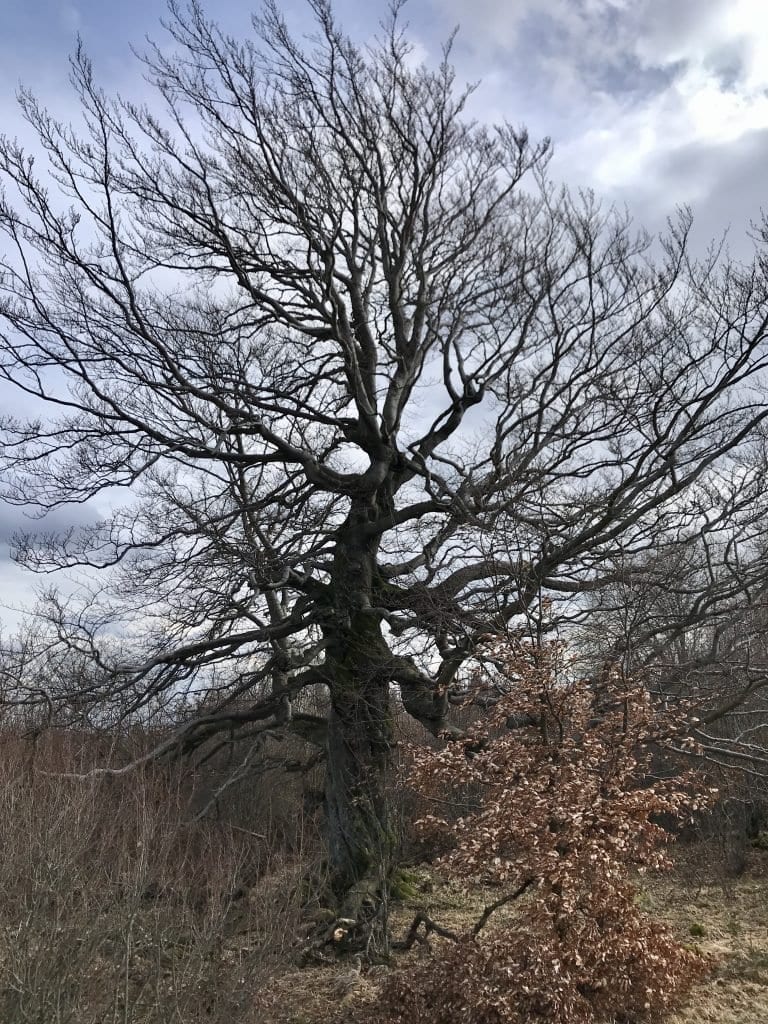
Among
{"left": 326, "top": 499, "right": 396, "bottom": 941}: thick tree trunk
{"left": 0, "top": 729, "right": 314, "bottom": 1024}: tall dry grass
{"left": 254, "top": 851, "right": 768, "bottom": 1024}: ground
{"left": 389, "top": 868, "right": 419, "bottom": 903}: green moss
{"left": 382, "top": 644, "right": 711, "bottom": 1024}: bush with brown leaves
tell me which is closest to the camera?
{"left": 0, "top": 729, "right": 314, "bottom": 1024}: tall dry grass

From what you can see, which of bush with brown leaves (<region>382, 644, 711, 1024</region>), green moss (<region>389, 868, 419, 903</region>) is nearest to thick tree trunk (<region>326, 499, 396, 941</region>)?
green moss (<region>389, 868, 419, 903</region>)

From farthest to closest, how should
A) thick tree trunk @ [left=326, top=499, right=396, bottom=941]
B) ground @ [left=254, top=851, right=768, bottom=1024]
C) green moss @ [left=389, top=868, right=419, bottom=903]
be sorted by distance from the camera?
green moss @ [left=389, top=868, right=419, bottom=903]
thick tree trunk @ [left=326, top=499, right=396, bottom=941]
ground @ [left=254, top=851, right=768, bottom=1024]

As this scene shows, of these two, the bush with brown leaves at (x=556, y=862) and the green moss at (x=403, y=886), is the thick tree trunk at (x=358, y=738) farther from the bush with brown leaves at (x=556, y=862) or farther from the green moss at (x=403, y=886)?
the bush with brown leaves at (x=556, y=862)

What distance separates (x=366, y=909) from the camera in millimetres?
9695

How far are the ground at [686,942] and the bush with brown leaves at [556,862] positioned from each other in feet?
1.72

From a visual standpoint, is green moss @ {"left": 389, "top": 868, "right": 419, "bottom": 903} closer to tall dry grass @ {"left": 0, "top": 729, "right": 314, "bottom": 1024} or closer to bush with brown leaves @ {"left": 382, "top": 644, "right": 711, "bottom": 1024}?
tall dry grass @ {"left": 0, "top": 729, "right": 314, "bottom": 1024}

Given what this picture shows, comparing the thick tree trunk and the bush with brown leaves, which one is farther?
the thick tree trunk

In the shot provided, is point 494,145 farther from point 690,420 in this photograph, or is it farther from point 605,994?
point 605,994

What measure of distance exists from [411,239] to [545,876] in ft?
27.7

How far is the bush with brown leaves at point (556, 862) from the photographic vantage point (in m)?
6.21

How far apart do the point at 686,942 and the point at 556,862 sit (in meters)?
4.14

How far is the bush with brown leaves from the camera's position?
6.21 metres

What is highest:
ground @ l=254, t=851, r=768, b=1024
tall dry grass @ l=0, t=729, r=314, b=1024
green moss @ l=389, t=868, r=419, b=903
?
tall dry grass @ l=0, t=729, r=314, b=1024

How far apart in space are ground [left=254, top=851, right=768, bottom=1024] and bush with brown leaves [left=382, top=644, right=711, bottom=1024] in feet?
1.72
